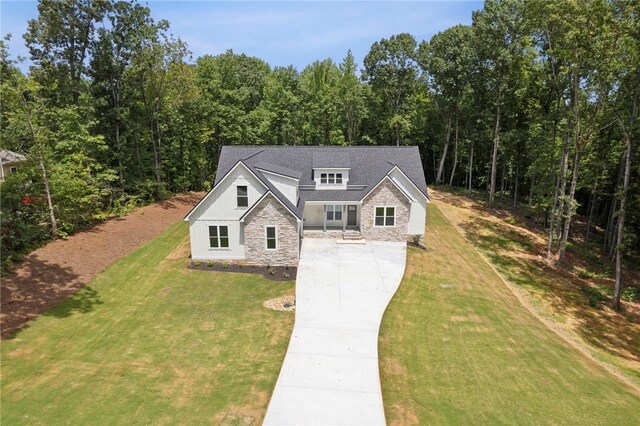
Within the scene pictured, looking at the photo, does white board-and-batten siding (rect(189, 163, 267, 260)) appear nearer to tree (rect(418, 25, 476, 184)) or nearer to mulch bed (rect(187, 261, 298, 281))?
mulch bed (rect(187, 261, 298, 281))

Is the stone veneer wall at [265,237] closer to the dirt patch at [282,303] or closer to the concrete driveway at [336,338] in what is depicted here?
the concrete driveway at [336,338]

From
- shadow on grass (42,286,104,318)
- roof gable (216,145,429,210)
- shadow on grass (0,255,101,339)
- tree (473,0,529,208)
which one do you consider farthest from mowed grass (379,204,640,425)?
tree (473,0,529,208)

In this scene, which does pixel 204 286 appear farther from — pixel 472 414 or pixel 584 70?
pixel 584 70

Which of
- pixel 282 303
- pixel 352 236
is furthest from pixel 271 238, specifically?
pixel 352 236

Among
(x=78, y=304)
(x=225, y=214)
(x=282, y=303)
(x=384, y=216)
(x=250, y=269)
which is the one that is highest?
(x=225, y=214)

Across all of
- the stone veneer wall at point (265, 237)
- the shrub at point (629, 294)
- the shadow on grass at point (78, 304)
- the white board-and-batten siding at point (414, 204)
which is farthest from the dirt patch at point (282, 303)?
the shrub at point (629, 294)

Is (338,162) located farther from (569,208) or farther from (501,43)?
(501,43)
